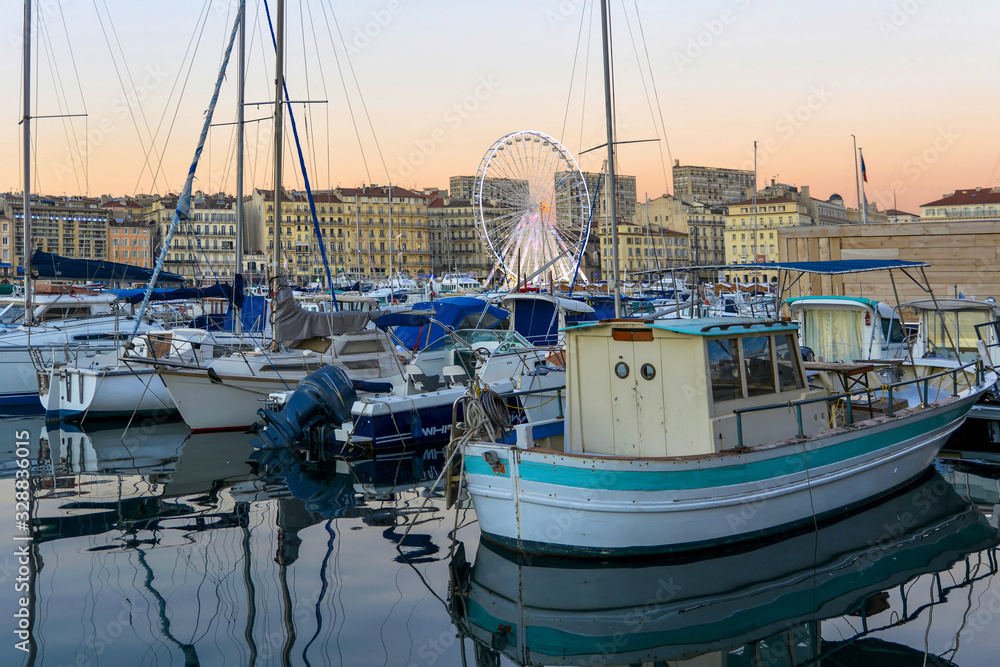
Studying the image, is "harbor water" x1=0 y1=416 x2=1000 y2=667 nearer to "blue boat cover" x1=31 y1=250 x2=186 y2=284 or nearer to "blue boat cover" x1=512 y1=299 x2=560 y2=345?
"blue boat cover" x1=512 y1=299 x2=560 y2=345

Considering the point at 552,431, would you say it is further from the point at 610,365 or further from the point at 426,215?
the point at 426,215

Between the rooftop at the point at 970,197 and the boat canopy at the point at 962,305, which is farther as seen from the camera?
the rooftop at the point at 970,197

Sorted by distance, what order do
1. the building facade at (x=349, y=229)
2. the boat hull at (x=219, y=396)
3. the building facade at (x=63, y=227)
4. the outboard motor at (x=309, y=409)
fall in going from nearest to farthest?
1. the outboard motor at (x=309, y=409)
2. the boat hull at (x=219, y=396)
3. the building facade at (x=63, y=227)
4. the building facade at (x=349, y=229)

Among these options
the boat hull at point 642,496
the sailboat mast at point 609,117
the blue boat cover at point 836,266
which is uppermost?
the sailboat mast at point 609,117

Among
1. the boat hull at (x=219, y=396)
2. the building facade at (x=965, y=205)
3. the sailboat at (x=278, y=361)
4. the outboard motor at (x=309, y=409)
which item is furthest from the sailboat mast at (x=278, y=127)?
the building facade at (x=965, y=205)

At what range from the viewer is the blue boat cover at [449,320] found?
19.7 m

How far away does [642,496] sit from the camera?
8.01 m

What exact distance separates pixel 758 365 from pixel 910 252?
16035 mm

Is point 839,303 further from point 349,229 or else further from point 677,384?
point 349,229

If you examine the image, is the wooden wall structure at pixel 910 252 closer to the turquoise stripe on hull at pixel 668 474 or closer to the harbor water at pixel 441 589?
the harbor water at pixel 441 589

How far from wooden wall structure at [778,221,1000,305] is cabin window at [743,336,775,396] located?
43.7 ft

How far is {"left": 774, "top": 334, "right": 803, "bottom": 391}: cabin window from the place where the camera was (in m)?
9.30

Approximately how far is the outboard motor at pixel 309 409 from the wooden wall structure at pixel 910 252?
13013mm

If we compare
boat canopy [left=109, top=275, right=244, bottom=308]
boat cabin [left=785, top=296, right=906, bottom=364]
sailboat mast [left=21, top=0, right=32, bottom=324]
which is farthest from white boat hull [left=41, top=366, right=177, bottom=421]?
boat cabin [left=785, top=296, right=906, bottom=364]
